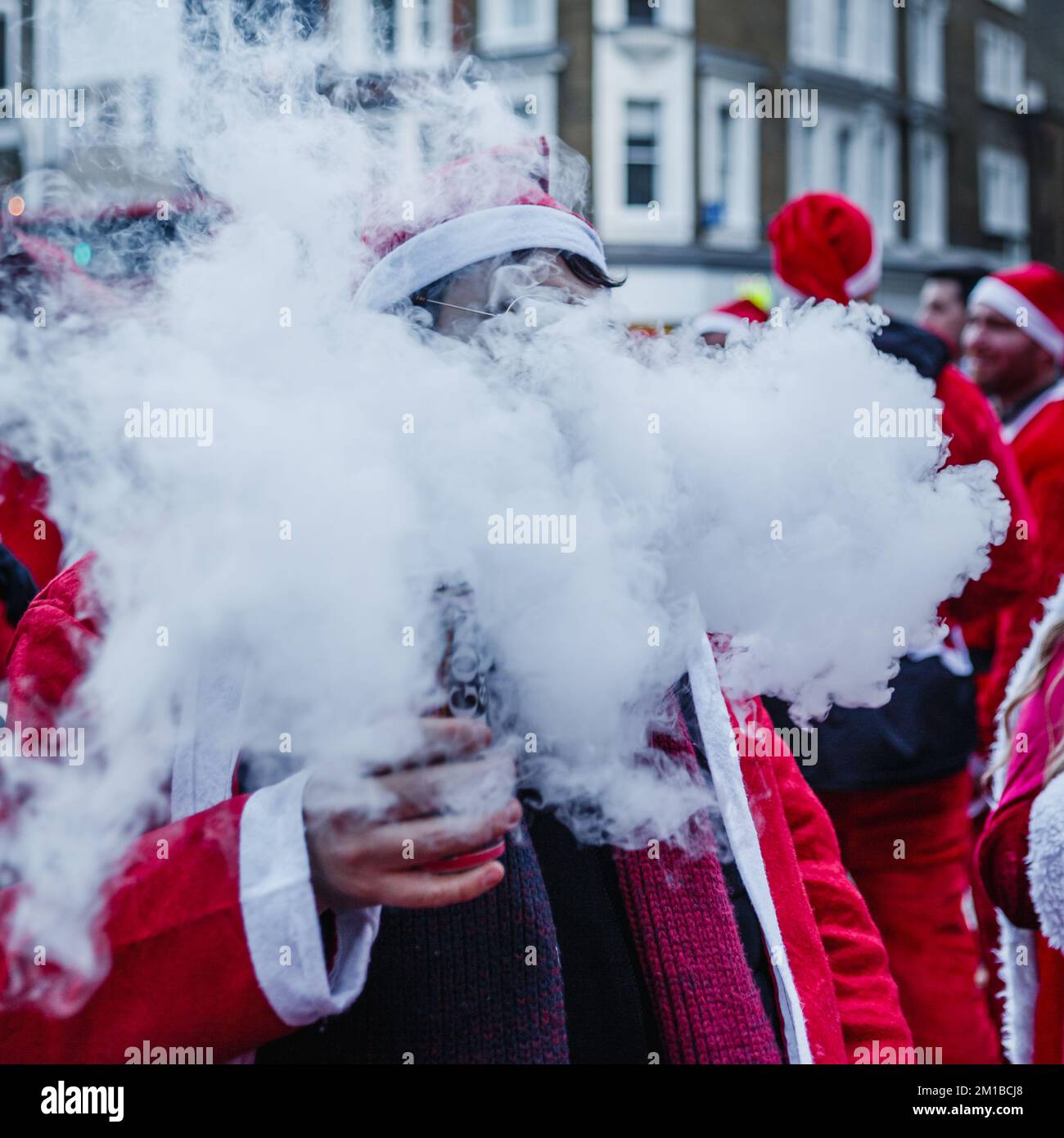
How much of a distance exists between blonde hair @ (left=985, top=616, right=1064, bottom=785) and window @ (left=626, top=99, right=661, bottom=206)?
18.2 metres

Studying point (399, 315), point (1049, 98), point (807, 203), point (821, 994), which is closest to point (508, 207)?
point (399, 315)

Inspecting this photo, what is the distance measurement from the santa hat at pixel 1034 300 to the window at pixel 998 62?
22.1 meters

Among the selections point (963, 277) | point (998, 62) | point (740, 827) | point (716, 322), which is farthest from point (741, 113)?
point (740, 827)

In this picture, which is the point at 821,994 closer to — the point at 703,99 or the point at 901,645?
the point at 901,645

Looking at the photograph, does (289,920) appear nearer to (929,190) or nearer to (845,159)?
(845,159)

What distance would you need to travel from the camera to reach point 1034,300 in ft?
15.6

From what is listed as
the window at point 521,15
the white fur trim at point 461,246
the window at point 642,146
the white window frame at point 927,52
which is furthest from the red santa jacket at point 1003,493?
the white window frame at point 927,52

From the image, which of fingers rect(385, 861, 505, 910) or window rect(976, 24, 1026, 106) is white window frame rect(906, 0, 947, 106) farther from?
fingers rect(385, 861, 505, 910)

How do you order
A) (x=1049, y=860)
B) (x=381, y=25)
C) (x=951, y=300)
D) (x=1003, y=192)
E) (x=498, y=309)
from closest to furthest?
(x=498, y=309), (x=381, y=25), (x=1049, y=860), (x=951, y=300), (x=1003, y=192)

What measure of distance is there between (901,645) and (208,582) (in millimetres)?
740

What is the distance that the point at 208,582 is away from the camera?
1.02 meters

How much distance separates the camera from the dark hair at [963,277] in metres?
6.74

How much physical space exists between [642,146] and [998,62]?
9.88 metres

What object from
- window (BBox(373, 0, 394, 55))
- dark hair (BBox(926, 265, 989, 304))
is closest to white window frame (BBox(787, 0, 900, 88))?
dark hair (BBox(926, 265, 989, 304))
